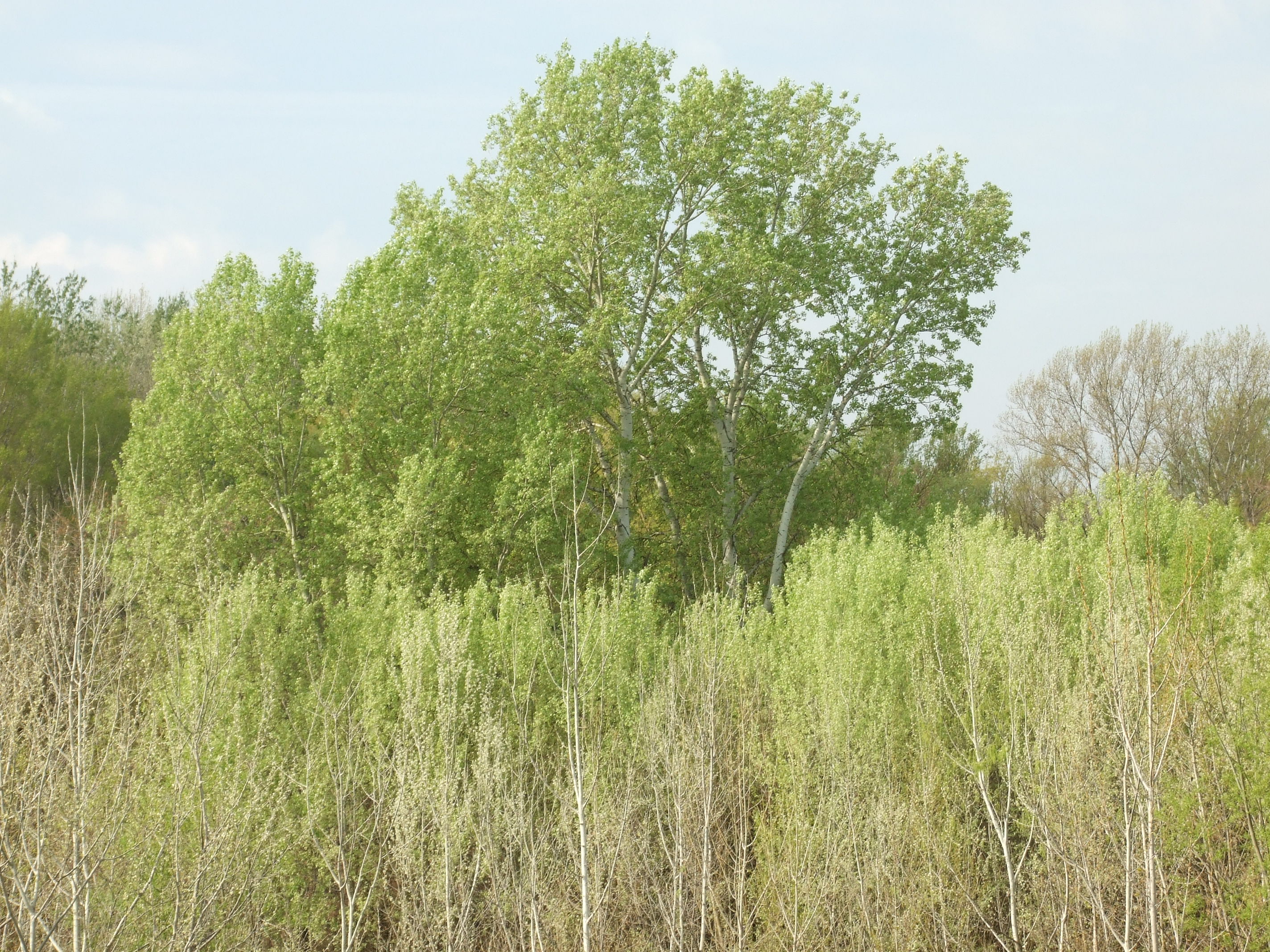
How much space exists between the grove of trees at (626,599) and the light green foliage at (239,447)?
4.3 inches

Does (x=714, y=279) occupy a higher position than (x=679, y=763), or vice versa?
(x=714, y=279)

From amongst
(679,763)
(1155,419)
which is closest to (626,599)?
(679,763)

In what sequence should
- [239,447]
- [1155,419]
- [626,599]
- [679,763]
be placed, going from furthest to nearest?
[1155,419] < [239,447] < [626,599] < [679,763]

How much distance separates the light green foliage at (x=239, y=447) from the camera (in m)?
22.7

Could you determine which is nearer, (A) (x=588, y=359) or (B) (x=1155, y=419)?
(A) (x=588, y=359)

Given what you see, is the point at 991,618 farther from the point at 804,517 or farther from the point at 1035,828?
the point at 804,517

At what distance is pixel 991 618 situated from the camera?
13.9 m

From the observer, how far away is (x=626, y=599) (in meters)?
17.0

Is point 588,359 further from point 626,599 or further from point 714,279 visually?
point 626,599

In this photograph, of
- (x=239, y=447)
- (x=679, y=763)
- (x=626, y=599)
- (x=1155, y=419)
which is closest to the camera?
(x=679, y=763)

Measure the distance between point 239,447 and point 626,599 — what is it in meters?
10.6

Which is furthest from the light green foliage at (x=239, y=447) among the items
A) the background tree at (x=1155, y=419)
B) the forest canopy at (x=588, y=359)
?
the background tree at (x=1155, y=419)

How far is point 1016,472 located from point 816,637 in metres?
32.1

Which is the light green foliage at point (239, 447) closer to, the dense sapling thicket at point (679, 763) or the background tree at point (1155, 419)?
the dense sapling thicket at point (679, 763)
